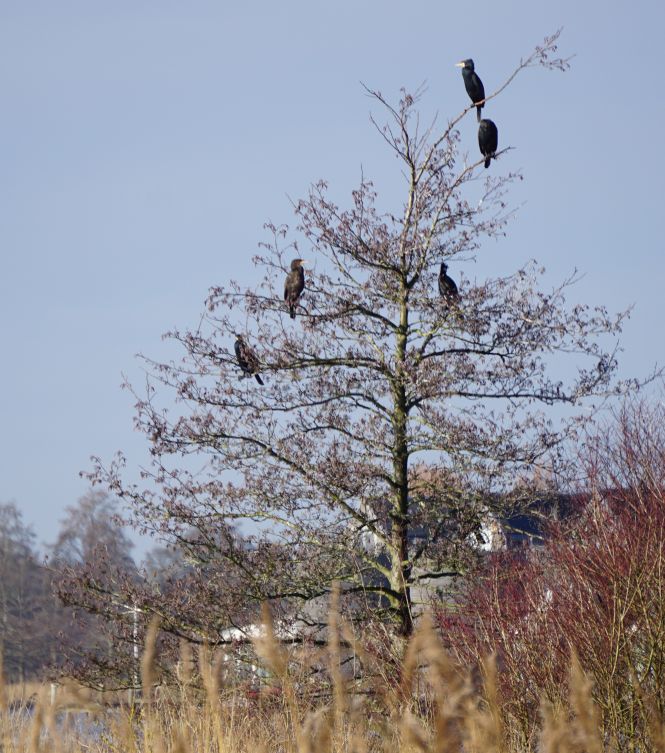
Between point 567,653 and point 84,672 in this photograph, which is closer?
point 567,653

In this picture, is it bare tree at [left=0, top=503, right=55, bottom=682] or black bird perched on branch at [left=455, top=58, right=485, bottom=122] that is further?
bare tree at [left=0, top=503, right=55, bottom=682]

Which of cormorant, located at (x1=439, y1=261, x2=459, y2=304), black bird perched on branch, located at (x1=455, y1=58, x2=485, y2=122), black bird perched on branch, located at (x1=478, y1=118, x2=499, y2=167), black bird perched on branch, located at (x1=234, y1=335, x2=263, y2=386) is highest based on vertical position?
black bird perched on branch, located at (x1=455, y1=58, x2=485, y2=122)

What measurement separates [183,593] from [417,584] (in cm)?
245

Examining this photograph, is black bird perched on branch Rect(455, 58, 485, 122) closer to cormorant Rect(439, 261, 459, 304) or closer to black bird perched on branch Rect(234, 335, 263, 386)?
cormorant Rect(439, 261, 459, 304)

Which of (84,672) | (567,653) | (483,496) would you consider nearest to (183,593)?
(84,672)

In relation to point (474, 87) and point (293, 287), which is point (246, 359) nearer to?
point (293, 287)

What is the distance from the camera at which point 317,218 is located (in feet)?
41.9

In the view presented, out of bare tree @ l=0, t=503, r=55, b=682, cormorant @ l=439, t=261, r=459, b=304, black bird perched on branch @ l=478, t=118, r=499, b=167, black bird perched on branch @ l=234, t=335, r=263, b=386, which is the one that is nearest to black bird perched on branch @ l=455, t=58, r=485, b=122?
black bird perched on branch @ l=478, t=118, r=499, b=167

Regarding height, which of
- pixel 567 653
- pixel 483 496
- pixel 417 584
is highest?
pixel 483 496

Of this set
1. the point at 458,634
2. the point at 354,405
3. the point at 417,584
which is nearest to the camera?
the point at 458,634

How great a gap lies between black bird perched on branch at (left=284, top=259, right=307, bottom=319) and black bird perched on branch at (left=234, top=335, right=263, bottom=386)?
633 mm

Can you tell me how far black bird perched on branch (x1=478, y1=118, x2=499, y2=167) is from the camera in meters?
12.4

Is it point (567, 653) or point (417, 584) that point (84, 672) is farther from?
point (567, 653)

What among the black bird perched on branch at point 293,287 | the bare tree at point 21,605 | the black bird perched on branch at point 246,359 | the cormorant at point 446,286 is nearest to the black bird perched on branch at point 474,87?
the cormorant at point 446,286
